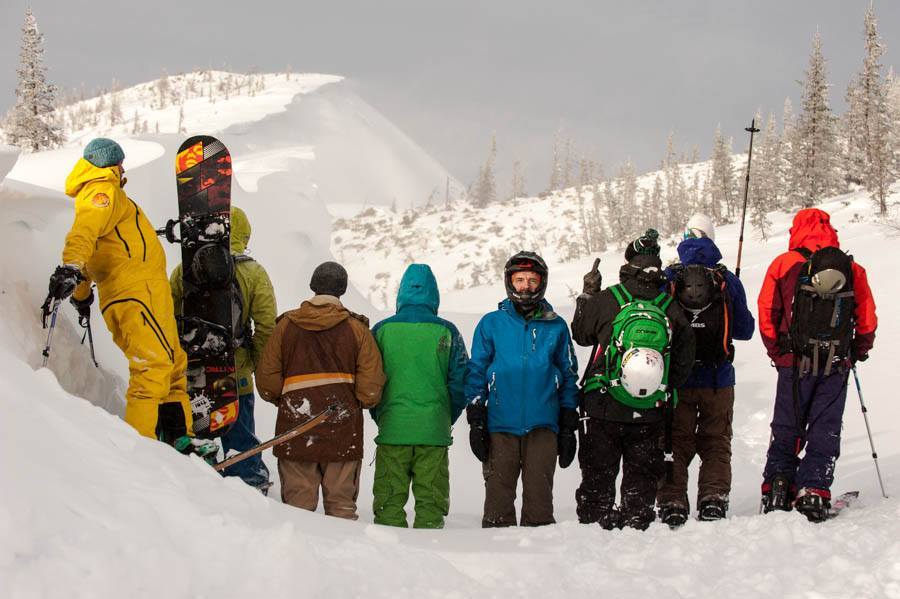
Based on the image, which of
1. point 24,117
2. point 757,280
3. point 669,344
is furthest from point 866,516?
point 24,117

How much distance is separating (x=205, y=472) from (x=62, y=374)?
2.39 meters

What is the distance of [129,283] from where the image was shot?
16.0ft

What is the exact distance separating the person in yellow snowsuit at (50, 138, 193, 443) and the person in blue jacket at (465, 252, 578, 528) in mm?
2148

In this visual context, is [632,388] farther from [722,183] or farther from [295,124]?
[295,124]

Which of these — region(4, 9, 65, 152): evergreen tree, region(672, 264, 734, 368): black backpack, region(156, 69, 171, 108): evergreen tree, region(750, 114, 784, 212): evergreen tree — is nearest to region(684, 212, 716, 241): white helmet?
region(672, 264, 734, 368): black backpack

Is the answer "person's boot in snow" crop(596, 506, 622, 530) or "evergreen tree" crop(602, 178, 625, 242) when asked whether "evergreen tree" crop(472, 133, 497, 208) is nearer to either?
"evergreen tree" crop(602, 178, 625, 242)

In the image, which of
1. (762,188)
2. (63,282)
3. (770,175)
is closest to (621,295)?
(63,282)

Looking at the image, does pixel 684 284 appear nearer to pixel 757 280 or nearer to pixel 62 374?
pixel 62 374

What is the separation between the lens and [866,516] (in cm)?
490

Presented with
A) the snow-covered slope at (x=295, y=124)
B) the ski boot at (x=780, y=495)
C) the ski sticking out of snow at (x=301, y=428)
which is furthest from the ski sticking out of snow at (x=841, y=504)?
the snow-covered slope at (x=295, y=124)

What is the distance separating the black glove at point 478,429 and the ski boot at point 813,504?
7.36 ft

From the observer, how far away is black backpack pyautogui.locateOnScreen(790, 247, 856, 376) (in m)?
5.39

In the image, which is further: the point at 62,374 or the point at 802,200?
the point at 802,200

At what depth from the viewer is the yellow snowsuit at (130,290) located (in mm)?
4781
